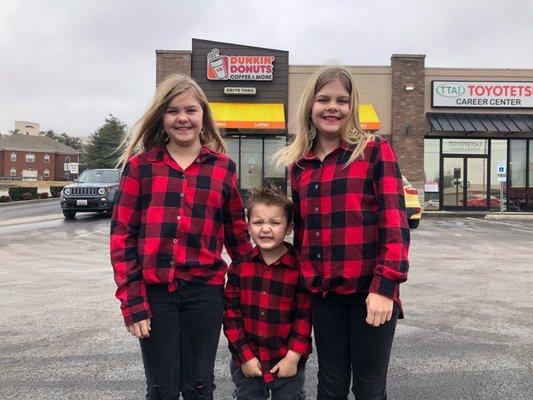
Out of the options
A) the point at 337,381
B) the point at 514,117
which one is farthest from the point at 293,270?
the point at 514,117

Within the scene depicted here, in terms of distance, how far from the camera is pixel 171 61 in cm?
2078

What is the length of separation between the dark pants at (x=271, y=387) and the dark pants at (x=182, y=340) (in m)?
0.18

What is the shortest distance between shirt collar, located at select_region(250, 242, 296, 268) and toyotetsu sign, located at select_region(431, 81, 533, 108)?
65.3 ft

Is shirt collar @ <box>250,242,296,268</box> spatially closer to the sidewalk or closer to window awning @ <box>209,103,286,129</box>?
window awning @ <box>209,103,286,129</box>

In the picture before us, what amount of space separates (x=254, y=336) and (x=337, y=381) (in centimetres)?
44

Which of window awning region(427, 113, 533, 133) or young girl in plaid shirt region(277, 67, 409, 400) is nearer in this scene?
young girl in plaid shirt region(277, 67, 409, 400)

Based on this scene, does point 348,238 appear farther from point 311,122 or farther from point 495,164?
point 495,164

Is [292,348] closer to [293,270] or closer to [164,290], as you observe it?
[293,270]

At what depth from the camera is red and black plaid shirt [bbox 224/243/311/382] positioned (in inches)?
92.3

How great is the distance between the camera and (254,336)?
2387mm

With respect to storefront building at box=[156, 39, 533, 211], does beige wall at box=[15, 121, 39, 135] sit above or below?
above

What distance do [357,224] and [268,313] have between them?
2.02 ft

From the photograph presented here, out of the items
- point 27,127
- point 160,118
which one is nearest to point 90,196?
Result: point 160,118

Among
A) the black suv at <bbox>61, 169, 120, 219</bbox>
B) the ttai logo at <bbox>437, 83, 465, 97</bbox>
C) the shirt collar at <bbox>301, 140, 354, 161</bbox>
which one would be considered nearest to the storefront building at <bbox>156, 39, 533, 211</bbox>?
the ttai logo at <bbox>437, 83, 465, 97</bbox>
